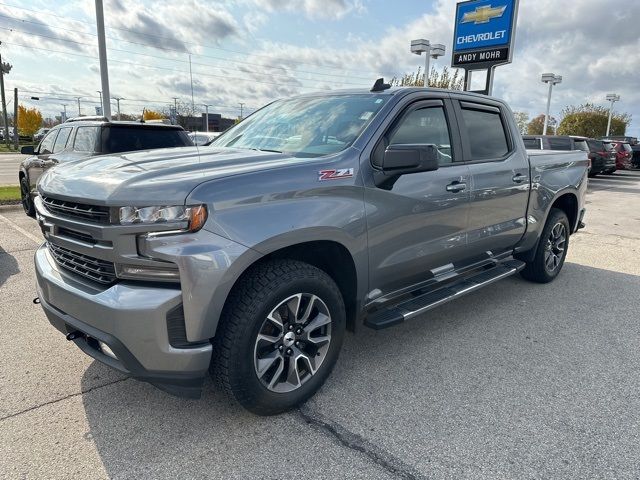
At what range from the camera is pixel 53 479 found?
2238 mm

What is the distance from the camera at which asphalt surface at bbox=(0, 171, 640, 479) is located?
7.79 feet

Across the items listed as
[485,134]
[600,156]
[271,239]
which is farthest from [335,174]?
[600,156]

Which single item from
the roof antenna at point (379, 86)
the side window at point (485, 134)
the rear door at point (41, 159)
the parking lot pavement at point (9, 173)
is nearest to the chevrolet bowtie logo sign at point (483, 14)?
the side window at point (485, 134)

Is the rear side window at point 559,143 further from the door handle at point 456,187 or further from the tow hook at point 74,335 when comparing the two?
the tow hook at point 74,335

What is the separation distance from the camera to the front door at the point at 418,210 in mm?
3102

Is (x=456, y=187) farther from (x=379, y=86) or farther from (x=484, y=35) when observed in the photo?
(x=484, y=35)

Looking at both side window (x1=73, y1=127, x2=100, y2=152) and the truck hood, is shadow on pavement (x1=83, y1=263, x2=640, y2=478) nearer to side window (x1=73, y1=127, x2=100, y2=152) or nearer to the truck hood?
the truck hood

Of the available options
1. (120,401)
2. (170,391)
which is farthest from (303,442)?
(120,401)

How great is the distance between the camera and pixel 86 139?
7.48 metres

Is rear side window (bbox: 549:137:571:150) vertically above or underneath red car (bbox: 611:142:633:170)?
above

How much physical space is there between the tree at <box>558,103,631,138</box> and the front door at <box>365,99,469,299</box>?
171 ft

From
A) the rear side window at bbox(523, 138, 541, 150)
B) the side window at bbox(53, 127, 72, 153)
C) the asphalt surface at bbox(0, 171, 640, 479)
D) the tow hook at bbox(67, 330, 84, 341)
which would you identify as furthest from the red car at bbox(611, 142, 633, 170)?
the tow hook at bbox(67, 330, 84, 341)

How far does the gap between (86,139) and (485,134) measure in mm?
6189

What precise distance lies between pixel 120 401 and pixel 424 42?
18.8 meters
